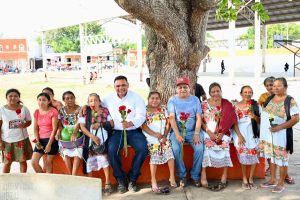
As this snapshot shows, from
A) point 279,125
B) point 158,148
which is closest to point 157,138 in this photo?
point 158,148

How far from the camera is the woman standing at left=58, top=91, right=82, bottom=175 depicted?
544 centimetres

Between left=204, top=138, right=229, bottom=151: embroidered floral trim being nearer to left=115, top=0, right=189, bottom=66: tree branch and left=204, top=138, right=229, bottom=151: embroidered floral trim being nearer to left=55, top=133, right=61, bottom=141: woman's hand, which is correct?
left=115, top=0, right=189, bottom=66: tree branch

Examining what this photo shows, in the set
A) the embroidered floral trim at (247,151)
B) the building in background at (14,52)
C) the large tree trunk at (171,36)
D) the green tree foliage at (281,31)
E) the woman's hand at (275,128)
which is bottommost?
the embroidered floral trim at (247,151)

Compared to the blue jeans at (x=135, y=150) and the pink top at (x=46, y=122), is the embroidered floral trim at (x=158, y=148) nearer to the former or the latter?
the blue jeans at (x=135, y=150)

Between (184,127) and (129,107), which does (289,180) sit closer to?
(184,127)

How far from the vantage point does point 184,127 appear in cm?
551

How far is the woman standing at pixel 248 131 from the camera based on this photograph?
18.0 feet

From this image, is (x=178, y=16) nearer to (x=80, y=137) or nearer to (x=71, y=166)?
(x=80, y=137)

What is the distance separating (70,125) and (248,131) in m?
2.48

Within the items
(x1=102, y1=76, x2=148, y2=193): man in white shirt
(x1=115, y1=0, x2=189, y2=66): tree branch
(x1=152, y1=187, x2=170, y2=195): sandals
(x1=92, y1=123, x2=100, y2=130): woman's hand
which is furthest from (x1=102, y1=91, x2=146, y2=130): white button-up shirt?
(x1=115, y1=0, x2=189, y2=66): tree branch

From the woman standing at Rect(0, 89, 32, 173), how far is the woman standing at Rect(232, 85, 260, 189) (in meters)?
3.00

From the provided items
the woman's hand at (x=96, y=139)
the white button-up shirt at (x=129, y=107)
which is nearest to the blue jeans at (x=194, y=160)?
the white button-up shirt at (x=129, y=107)

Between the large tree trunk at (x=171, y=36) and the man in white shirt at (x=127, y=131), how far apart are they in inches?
41.0

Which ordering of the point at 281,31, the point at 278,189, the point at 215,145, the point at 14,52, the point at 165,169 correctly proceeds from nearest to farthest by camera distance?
the point at 278,189, the point at 215,145, the point at 165,169, the point at 14,52, the point at 281,31
